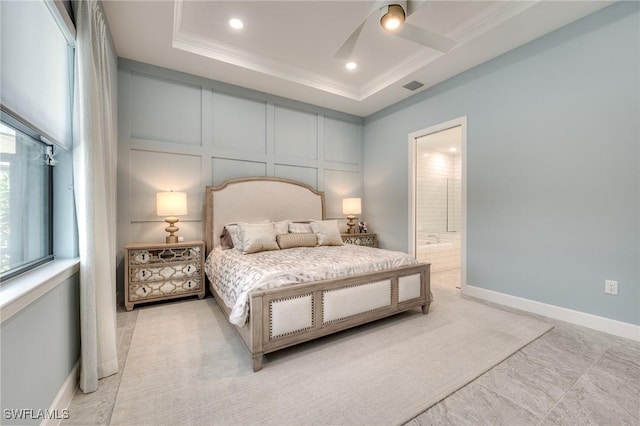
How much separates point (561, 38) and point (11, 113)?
4362mm

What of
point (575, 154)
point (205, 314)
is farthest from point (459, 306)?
point (205, 314)

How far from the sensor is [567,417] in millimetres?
1451

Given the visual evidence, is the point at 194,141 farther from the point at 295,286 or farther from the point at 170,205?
the point at 295,286

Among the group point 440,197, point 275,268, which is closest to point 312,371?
point 275,268

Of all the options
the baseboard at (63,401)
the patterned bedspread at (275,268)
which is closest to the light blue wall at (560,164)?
the patterned bedspread at (275,268)

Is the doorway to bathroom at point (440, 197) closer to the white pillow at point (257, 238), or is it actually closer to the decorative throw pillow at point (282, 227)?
the decorative throw pillow at point (282, 227)

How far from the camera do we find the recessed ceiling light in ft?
9.43

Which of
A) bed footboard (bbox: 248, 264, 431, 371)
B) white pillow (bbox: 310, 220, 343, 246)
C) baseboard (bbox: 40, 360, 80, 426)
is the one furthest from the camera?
white pillow (bbox: 310, 220, 343, 246)

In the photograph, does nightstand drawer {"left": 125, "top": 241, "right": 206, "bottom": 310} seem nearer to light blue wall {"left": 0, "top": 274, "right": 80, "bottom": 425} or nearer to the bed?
the bed

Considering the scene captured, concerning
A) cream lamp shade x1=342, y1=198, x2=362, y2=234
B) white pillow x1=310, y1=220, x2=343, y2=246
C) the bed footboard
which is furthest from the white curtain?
cream lamp shade x1=342, y1=198, x2=362, y2=234

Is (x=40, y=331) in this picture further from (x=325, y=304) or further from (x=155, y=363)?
(x=325, y=304)

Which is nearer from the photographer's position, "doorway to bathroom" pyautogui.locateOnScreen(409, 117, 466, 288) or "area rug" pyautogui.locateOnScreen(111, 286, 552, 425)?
"area rug" pyautogui.locateOnScreen(111, 286, 552, 425)

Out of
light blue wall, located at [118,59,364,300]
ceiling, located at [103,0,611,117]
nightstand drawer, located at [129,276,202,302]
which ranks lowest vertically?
nightstand drawer, located at [129,276,202,302]

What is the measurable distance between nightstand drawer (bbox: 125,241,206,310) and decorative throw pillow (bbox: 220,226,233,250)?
28cm
